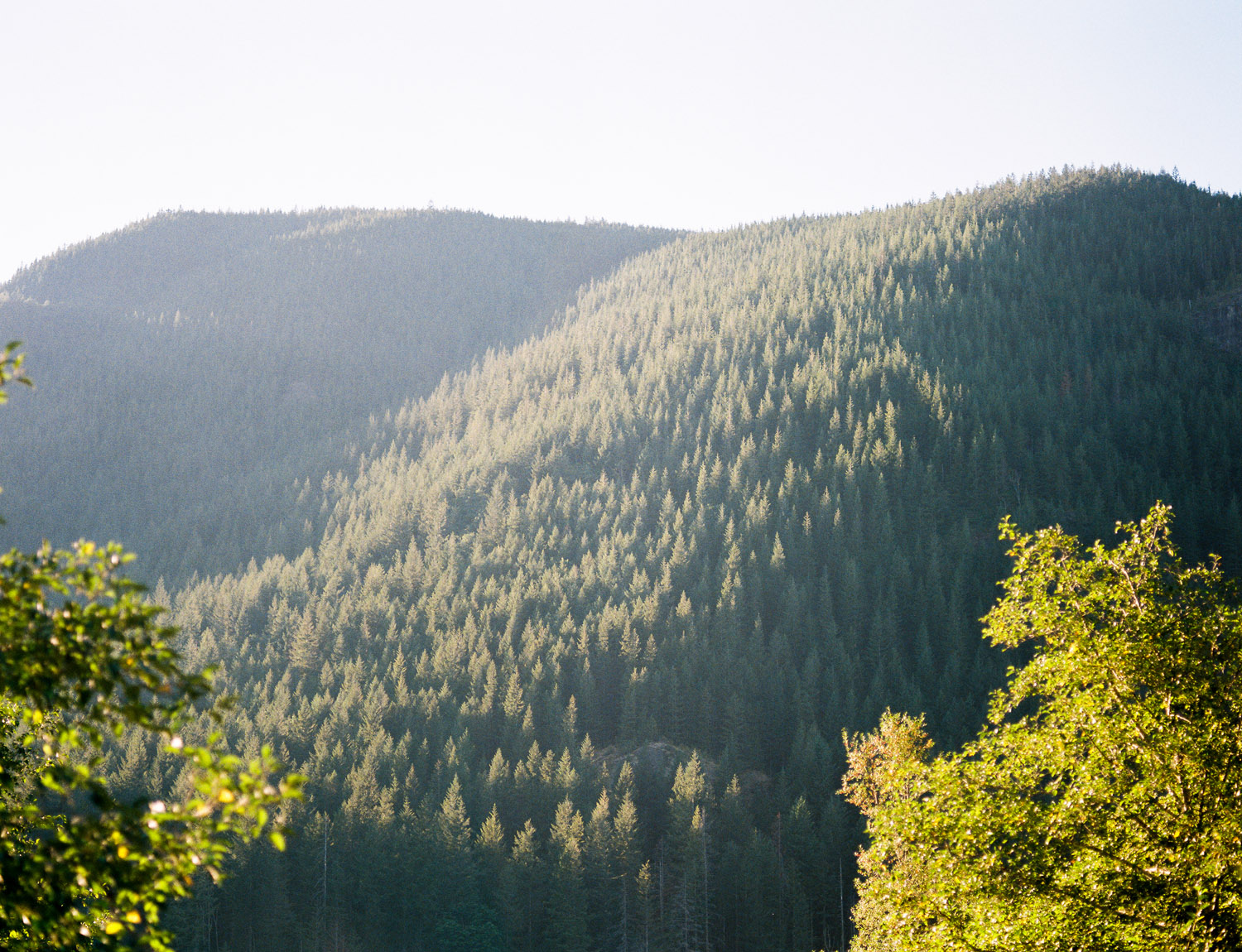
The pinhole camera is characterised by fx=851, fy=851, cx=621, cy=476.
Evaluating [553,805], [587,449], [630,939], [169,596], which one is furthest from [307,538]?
[630,939]

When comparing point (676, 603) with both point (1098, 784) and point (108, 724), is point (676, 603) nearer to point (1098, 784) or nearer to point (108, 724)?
point (1098, 784)

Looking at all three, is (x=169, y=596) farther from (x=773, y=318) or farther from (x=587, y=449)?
(x=773, y=318)

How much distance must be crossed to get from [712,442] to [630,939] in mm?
94081

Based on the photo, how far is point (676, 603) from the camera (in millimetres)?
117000

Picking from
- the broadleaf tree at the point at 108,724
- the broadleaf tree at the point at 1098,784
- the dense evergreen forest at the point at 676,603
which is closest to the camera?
the broadleaf tree at the point at 108,724

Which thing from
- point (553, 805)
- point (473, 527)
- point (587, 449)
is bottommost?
point (553, 805)

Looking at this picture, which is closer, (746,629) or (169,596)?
(746,629)

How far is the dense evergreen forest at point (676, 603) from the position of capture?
7325cm

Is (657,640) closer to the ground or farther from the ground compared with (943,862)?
closer to the ground

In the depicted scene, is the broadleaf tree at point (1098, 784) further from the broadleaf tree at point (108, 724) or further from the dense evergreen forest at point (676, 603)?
the dense evergreen forest at point (676, 603)

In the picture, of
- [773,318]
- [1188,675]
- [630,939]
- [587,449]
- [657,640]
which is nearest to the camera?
[1188,675]

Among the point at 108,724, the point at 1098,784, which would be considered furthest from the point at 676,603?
the point at 108,724

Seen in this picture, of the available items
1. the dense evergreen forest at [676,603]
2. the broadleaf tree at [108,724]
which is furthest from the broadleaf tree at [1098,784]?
the dense evergreen forest at [676,603]

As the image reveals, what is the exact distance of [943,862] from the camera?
12758 millimetres
